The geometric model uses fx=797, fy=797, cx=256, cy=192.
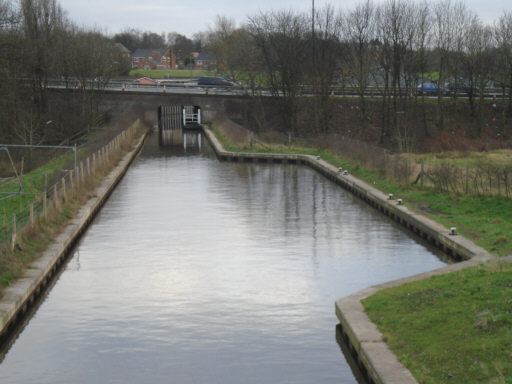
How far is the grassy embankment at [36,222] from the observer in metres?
19.7

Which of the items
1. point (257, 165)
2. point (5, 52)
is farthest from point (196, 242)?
point (5, 52)

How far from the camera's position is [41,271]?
20.4m

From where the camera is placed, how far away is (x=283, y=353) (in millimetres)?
15469

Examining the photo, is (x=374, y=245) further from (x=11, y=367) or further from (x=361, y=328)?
(x=11, y=367)

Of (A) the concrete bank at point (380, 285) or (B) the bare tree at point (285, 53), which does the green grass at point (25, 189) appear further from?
(B) the bare tree at point (285, 53)

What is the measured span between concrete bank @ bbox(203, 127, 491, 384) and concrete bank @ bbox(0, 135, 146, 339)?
6.99 metres

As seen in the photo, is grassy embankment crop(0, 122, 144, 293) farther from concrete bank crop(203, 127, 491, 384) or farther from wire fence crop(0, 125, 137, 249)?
concrete bank crop(203, 127, 491, 384)

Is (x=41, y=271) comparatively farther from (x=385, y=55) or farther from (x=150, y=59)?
(x=150, y=59)

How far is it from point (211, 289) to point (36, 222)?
6.61 meters

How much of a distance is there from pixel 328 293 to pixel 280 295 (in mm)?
1246

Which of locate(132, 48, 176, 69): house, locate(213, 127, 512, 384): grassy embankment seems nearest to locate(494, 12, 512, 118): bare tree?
locate(213, 127, 512, 384): grassy embankment

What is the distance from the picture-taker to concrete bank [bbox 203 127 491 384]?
13.0m

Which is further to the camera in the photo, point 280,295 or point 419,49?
point 419,49

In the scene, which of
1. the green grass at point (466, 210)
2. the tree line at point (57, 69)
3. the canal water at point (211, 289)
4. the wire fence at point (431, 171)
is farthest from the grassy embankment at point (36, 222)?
the tree line at point (57, 69)
